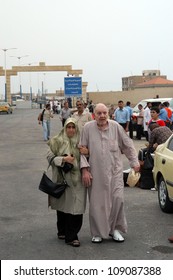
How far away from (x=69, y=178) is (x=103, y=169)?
435 millimetres

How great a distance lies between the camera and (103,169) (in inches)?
235

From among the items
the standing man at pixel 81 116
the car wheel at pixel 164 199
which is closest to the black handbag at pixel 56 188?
the car wheel at pixel 164 199

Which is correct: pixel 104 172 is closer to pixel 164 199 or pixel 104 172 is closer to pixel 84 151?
pixel 84 151

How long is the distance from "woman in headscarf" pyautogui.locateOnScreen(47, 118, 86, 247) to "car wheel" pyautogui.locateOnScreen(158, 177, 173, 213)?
2102mm

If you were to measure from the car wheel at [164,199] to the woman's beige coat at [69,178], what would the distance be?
2138 mm

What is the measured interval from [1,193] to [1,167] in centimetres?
397

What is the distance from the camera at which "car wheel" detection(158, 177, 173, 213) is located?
780 centimetres

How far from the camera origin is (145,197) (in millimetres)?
9141

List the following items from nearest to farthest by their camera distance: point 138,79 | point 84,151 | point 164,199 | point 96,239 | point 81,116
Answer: point 84,151 → point 96,239 → point 164,199 → point 81,116 → point 138,79

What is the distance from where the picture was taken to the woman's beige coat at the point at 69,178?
19.8 ft

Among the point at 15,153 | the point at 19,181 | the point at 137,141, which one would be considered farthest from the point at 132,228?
the point at 137,141

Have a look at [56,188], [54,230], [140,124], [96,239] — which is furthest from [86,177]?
[140,124]

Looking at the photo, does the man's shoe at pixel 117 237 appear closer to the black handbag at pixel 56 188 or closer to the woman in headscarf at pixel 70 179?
the woman in headscarf at pixel 70 179

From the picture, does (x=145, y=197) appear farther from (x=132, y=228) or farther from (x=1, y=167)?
(x=1, y=167)
